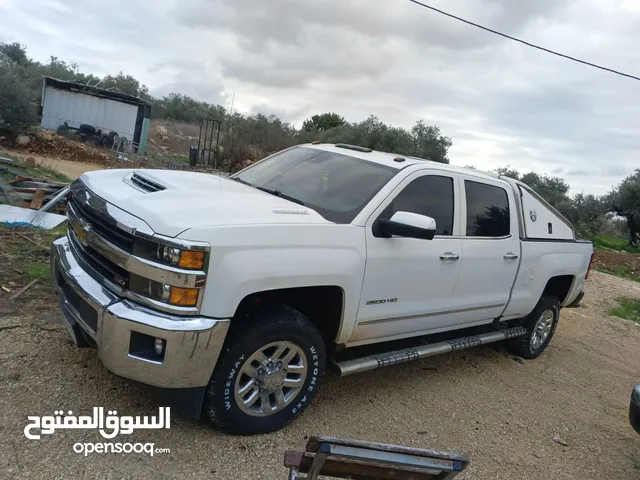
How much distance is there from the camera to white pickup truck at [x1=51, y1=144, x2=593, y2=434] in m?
2.78

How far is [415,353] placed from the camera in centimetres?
410

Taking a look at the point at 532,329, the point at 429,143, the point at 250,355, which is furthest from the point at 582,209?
the point at 250,355

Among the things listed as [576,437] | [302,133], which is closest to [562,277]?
[576,437]

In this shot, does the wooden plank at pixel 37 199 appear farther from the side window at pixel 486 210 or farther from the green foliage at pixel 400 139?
the green foliage at pixel 400 139

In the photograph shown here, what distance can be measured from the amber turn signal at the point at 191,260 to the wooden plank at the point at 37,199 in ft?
19.8

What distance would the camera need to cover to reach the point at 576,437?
4.20m

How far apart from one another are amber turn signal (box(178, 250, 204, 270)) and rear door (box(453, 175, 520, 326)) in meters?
2.32

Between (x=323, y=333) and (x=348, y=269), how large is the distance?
0.60 meters

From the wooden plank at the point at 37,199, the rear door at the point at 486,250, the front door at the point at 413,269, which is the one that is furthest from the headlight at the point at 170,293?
the wooden plank at the point at 37,199

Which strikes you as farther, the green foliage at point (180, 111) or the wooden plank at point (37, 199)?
the green foliage at point (180, 111)

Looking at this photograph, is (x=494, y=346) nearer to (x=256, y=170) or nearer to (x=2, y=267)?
(x=256, y=170)

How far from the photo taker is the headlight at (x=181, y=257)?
2.70 metres

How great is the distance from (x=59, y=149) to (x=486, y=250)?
19.4 metres

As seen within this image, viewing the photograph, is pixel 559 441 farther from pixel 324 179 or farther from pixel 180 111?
pixel 180 111
